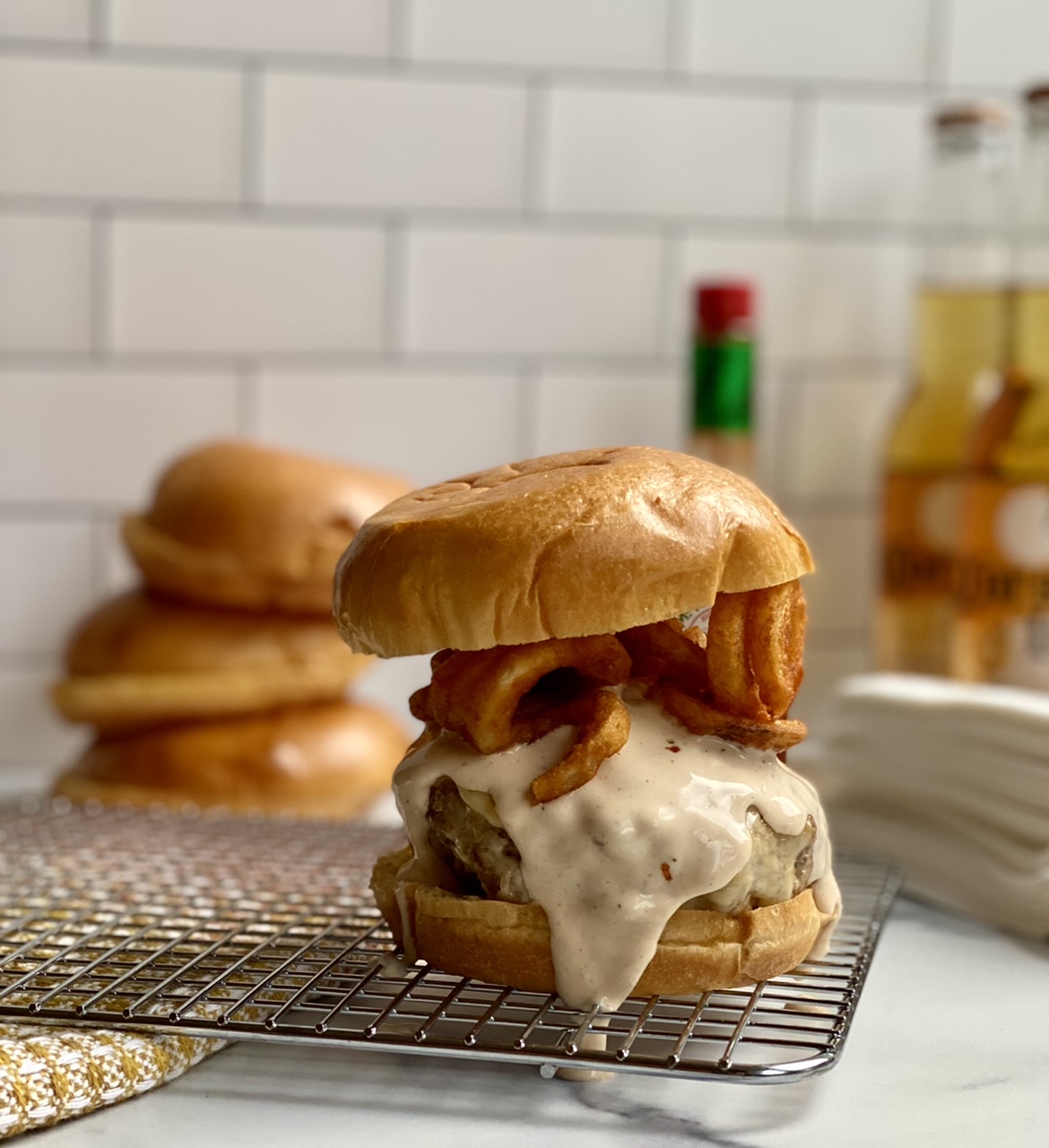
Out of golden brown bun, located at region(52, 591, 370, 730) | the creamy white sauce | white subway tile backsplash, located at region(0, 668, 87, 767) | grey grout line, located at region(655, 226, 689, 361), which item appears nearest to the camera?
the creamy white sauce

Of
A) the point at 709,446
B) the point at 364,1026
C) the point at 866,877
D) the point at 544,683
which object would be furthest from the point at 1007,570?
the point at 364,1026

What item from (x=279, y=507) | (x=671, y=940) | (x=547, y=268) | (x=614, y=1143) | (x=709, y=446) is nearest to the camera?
(x=614, y=1143)

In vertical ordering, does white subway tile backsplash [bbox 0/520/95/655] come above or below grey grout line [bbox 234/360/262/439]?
below

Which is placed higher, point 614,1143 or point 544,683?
point 544,683

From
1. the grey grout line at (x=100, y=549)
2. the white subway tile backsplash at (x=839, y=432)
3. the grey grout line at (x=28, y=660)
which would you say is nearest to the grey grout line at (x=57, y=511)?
the grey grout line at (x=100, y=549)

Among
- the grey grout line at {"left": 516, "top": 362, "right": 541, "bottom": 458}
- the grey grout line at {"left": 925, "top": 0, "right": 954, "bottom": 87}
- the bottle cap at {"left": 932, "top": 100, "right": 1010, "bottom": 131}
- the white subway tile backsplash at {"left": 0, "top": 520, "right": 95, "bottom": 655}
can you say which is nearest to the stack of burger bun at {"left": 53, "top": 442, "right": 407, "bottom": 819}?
the white subway tile backsplash at {"left": 0, "top": 520, "right": 95, "bottom": 655}

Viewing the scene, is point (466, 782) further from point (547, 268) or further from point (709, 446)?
point (547, 268)

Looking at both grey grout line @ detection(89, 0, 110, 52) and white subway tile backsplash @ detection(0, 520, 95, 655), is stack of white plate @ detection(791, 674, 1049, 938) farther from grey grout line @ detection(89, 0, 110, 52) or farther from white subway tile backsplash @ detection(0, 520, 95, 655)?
grey grout line @ detection(89, 0, 110, 52)
